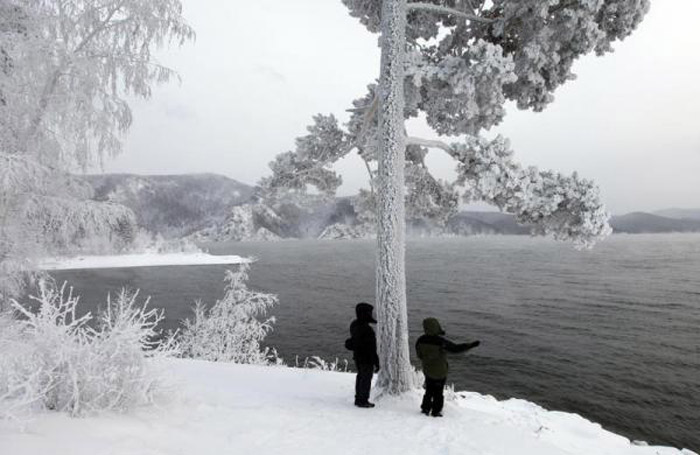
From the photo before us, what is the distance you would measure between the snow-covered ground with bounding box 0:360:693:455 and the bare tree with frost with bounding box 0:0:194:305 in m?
4.24

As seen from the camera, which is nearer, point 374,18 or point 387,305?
point 387,305

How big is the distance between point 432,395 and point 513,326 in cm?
2464

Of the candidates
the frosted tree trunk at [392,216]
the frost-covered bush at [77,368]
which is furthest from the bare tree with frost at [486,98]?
the frost-covered bush at [77,368]

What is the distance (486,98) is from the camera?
26.1 ft

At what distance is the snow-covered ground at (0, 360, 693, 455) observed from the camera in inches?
147

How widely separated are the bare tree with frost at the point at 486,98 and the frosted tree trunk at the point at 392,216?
0.02 meters

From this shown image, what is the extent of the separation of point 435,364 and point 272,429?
256 centimetres

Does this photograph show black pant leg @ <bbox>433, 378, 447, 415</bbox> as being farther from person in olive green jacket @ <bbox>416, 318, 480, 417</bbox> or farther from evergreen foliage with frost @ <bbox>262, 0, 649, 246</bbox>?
evergreen foliage with frost @ <bbox>262, 0, 649, 246</bbox>

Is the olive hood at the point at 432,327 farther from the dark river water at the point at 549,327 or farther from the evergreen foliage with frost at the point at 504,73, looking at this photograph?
the dark river water at the point at 549,327

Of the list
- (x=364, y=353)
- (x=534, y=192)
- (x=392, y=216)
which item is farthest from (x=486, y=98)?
(x=364, y=353)

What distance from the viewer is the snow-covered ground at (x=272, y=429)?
12.2 ft

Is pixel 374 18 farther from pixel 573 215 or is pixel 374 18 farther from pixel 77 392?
pixel 77 392

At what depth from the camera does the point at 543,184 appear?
7816mm

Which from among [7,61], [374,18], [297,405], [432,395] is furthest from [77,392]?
[374,18]
